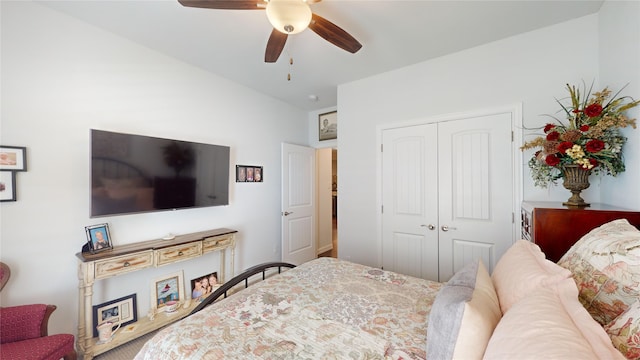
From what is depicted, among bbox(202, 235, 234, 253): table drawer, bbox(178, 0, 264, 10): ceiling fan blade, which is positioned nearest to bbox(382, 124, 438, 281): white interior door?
bbox(202, 235, 234, 253): table drawer

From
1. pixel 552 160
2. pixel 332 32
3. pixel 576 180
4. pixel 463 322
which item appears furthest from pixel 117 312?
pixel 576 180

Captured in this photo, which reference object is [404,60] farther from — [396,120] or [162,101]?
[162,101]

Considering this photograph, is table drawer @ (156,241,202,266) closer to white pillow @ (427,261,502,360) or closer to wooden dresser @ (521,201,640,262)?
white pillow @ (427,261,502,360)

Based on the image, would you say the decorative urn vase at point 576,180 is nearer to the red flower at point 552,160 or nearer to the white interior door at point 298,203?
the red flower at point 552,160

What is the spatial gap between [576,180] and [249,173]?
3.31 m

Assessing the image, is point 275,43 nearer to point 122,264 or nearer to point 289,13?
point 289,13

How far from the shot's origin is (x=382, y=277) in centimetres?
176

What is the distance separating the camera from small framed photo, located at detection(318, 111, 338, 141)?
418 centimetres

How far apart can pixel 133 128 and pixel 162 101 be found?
42 cm

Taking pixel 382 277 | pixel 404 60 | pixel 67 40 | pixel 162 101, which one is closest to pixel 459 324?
pixel 382 277

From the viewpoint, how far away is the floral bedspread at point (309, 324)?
3.28 ft

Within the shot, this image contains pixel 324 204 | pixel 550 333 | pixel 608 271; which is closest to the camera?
pixel 550 333

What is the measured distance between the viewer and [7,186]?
1707 mm

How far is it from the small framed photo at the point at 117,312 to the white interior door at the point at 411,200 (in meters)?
2.66
